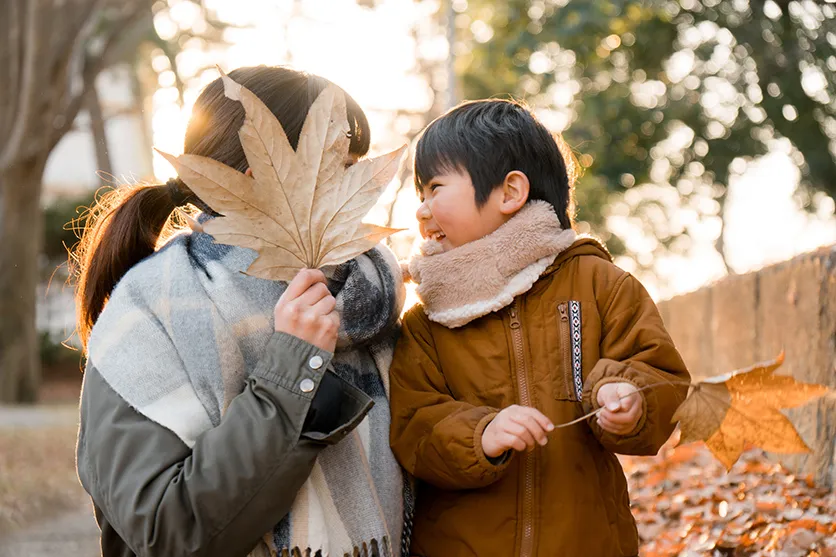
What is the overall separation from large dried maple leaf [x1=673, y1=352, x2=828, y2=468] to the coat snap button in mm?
751

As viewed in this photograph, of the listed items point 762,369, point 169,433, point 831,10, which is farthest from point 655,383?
point 831,10

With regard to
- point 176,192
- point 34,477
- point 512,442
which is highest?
point 176,192

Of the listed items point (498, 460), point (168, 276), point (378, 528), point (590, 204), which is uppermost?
point (168, 276)

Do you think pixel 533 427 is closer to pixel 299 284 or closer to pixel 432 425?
pixel 432 425

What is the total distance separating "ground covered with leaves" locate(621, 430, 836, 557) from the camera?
349 cm

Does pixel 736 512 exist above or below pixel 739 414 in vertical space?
below

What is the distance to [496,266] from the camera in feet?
8.05

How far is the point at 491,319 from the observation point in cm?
247

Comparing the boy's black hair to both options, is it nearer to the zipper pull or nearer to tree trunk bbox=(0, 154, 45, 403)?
the zipper pull

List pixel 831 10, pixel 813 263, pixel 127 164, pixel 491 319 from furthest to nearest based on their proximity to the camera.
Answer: pixel 127 164 < pixel 831 10 < pixel 813 263 < pixel 491 319

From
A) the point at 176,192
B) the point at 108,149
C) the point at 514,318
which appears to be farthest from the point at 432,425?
the point at 108,149

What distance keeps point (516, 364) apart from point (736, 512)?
7.27ft

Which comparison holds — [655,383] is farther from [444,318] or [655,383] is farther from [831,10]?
[831,10]

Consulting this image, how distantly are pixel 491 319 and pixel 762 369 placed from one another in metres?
0.70
